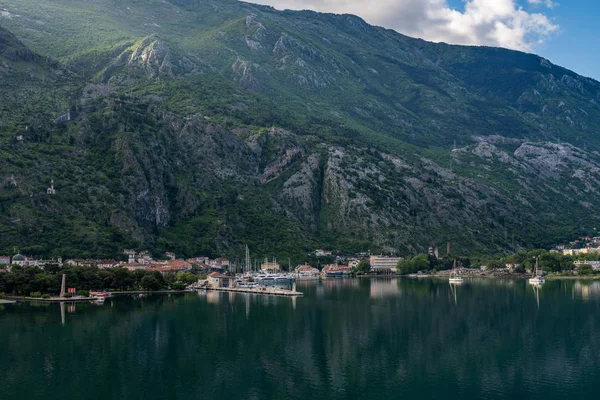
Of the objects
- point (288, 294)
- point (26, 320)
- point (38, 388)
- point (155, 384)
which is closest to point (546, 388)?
point (155, 384)

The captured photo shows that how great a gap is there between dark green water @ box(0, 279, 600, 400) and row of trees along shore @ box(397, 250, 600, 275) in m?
79.0

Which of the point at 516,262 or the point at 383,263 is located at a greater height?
the point at 383,263

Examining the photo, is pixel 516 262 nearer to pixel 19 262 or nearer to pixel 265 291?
pixel 265 291

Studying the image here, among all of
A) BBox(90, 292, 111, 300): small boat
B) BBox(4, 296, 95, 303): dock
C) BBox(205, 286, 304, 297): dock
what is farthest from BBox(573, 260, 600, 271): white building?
BBox(4, 296, 95, 303): dock

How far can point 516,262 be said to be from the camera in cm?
18825

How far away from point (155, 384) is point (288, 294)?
244 feet

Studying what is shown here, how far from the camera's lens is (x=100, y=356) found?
60000mm

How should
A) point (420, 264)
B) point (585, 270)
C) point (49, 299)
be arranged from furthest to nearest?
point (420, 264) → point (585, 270) → point (49, 299)

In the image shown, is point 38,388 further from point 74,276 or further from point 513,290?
point 513,290

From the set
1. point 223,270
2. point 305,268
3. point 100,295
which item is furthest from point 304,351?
point 305,268

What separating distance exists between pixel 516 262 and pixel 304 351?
463 feet

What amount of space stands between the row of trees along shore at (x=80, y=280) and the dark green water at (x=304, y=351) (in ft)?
42.2

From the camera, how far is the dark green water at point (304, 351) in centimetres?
4934

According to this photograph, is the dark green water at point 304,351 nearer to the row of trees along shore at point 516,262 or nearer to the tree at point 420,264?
the row of trees along shore at point 516,262
